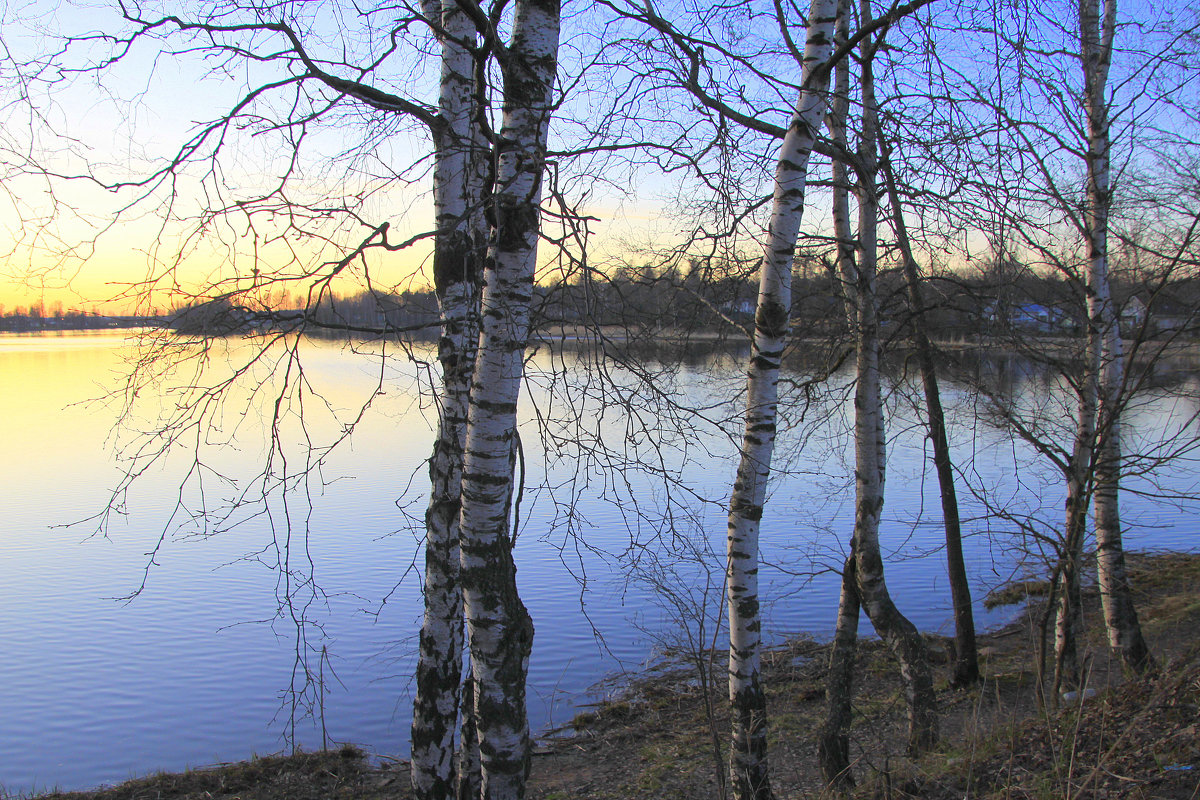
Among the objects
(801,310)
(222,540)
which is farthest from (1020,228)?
(222,540)

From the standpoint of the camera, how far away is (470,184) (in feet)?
16.1

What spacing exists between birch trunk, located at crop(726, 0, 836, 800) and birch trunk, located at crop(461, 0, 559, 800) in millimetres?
1746

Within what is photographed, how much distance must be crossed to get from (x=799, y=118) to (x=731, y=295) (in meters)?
1.85

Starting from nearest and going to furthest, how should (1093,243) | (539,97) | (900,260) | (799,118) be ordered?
(539,97) → (799,118) → (1093,243) → (900,260)

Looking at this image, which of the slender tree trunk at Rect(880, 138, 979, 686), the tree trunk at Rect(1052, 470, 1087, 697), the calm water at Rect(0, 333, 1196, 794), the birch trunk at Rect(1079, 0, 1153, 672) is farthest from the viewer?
the slender tree trunk at Rect(880, 138, 979, 686)

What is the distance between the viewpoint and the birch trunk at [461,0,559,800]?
346 cm

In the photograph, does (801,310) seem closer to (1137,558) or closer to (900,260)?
(900,260)

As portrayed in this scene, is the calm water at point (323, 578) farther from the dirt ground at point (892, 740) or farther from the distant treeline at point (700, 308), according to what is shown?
the dirt ground at point (892, 740)

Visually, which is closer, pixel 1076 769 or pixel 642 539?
pixel 1076 769

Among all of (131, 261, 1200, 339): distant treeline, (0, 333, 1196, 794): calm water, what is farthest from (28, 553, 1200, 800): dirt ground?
(131, 261, 1200, 339): distant treeline

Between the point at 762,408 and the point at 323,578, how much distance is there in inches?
356

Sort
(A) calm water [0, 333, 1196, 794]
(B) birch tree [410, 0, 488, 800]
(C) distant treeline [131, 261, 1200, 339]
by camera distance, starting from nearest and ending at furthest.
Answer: (C) distant treeline [131, 261, 1200, 339], (B) birch tree [410, 0, 488, 800], (A) calm water [0, 333, 1196, 794]

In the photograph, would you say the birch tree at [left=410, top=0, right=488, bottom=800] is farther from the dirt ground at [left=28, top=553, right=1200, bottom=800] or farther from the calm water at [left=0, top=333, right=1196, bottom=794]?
the dirt ground at [left=28, top=553, right=1200, bottom=800]

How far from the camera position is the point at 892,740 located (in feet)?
25.5
